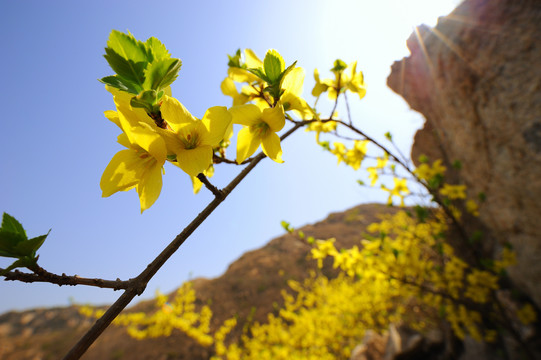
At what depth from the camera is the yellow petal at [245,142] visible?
81 cm

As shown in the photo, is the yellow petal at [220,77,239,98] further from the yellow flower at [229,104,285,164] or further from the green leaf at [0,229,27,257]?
the green leaf at [0,229,27,257]

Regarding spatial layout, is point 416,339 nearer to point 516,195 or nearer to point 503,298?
point 503,298

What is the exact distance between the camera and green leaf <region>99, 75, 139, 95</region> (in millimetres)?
549

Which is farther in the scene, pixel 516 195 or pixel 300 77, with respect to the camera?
pixel 516 195

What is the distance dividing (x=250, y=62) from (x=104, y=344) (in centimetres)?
1524

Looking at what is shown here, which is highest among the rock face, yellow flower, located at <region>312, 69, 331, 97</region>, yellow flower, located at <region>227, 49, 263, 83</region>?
the rock face

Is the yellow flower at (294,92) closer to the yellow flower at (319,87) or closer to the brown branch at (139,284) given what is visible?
the brown branch at (139,284)

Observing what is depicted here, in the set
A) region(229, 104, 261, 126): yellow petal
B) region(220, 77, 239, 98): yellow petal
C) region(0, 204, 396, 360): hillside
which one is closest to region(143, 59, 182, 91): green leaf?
region(229, 104, 261, 126): yellow petal

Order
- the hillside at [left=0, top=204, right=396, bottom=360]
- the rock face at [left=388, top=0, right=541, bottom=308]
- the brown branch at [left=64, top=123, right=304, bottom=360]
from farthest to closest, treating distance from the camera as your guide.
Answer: the hillside at [left=0, top=204, right=396, bottom=360] < the rock face at [left=388, top=0, right=541, bottom=308] < the brown branch at [left=64, top=123, right=304, bottom=360]

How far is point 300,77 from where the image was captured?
85cm

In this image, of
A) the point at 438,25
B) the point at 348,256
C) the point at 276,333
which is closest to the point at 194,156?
the point at 348,256

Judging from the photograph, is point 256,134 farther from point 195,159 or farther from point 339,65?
point 339,65

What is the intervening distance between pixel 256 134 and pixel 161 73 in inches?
14.3

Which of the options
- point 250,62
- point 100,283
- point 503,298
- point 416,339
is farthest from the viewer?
point 416,339
